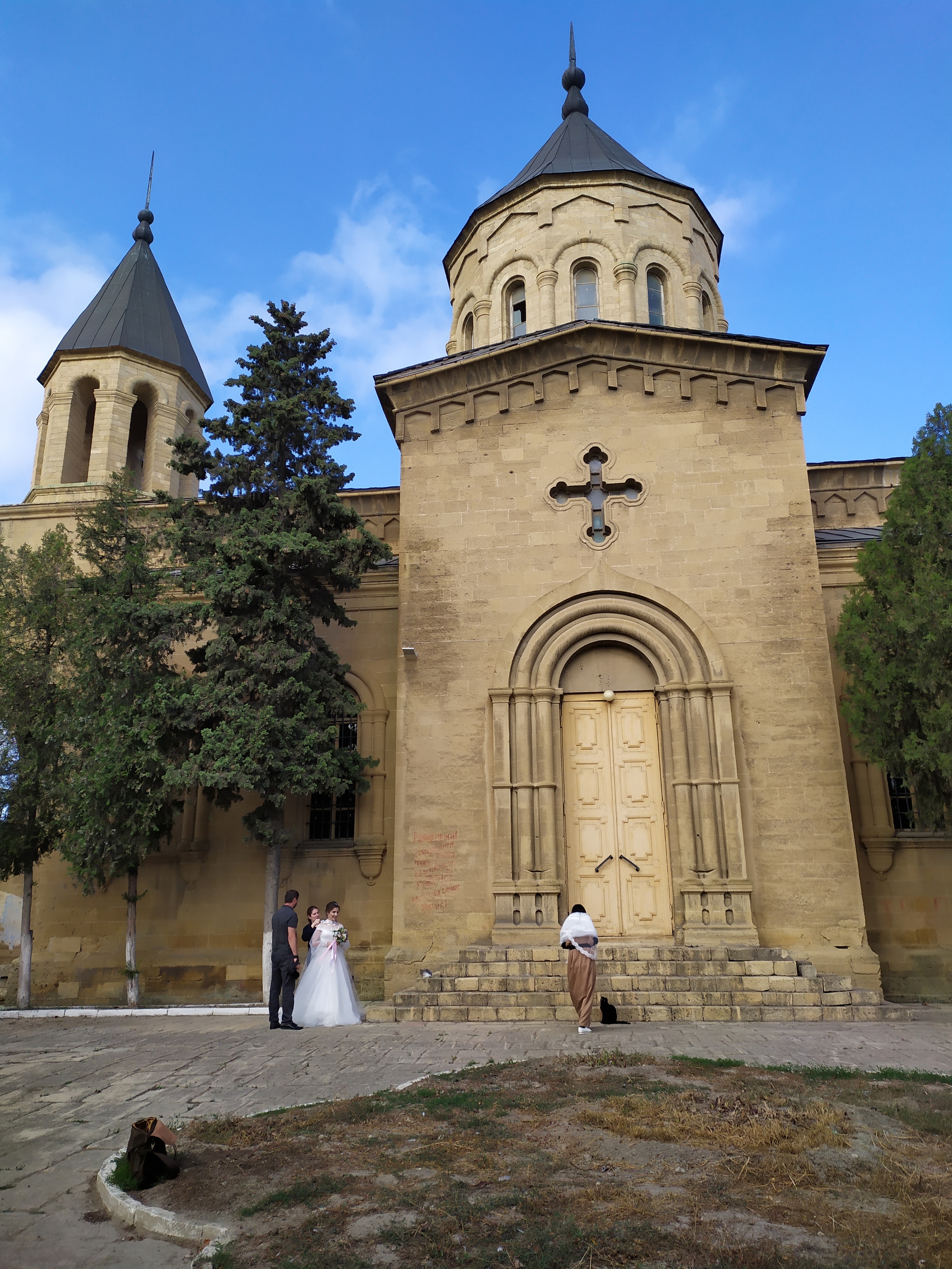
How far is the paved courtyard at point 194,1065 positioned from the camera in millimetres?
4789

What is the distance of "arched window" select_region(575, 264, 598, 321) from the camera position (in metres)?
19.3

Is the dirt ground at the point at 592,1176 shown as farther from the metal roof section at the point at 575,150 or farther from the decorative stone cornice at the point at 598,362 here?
the metal roof section at the point at 575,150

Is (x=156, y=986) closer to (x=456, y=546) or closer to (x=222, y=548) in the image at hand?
(x=222, y=548)

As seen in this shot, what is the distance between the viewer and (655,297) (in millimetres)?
19641

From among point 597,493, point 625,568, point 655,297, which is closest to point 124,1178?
point 625,568

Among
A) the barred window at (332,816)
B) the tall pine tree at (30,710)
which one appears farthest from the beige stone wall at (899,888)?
the tall pine tree at (30,710)

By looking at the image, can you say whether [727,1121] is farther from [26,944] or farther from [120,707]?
[26,944]

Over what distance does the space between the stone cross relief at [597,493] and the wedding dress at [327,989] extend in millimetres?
7178

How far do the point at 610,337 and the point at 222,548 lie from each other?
7.34 metres

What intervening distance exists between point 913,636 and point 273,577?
30.6ft

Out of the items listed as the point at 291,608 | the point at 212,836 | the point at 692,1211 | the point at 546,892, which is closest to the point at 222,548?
the point at 291,608

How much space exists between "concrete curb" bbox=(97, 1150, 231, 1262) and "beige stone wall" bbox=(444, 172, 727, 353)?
56.9ft

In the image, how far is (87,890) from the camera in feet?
46.3

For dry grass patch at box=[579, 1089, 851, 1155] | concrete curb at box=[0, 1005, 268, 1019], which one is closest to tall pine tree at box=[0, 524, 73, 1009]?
Result: concrete curb at box=[0, 1005, 268, 1019]
